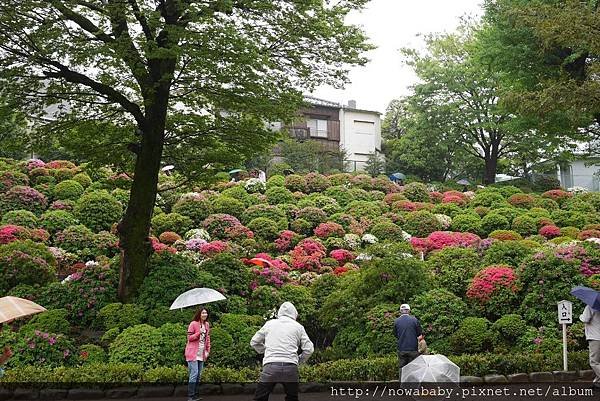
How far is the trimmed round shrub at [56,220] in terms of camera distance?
1841 cm

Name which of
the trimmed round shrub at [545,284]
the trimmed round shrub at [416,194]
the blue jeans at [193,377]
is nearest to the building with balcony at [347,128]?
the trimmed round shrub at [416,194]

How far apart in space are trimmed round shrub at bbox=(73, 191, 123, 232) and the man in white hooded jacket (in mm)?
14509

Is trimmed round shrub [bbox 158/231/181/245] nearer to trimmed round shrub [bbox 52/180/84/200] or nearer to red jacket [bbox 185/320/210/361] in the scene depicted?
trimmed round shrub [bbox 52/180/84/200]

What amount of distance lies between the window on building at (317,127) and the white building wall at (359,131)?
130 centimetres

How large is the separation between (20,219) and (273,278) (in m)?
9.03

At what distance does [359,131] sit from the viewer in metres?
46.4

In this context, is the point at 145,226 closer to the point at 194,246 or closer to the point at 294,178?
the point at 194,246

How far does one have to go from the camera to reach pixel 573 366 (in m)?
10.1

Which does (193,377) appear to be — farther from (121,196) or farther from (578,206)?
(578,206)

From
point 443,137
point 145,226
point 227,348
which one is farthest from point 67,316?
point 443,137

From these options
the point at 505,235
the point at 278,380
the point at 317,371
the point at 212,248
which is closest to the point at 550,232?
the point at 505,235

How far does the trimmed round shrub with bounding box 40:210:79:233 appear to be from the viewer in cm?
1841

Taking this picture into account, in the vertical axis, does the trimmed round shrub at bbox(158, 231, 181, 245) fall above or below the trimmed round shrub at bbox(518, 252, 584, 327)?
above

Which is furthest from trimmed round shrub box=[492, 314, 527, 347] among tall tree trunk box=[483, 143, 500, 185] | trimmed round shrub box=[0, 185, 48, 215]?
tall tree trunk box=[483, 143, 500, 185]
